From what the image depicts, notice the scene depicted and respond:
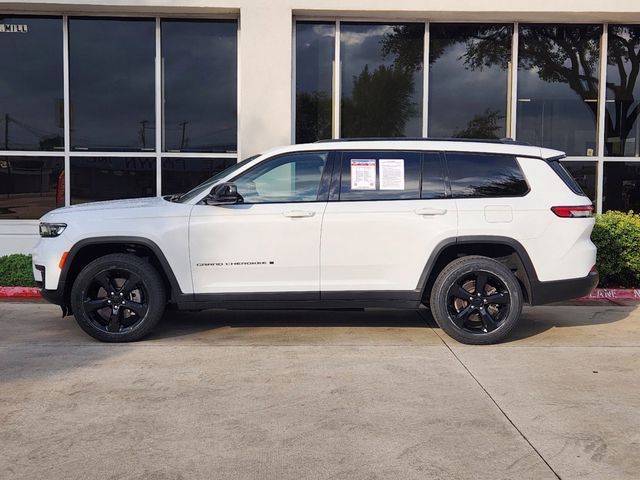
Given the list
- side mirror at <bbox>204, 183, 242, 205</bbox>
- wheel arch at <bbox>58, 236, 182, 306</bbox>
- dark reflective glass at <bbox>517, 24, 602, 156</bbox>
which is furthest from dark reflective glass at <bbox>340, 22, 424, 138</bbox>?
wheel arch at <bbox>58, 236, 182, 306</bbox>

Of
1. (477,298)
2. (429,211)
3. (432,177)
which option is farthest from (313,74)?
(477,298)

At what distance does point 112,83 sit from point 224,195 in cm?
549

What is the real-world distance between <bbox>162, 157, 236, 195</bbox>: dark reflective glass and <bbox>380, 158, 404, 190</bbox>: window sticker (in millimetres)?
4753

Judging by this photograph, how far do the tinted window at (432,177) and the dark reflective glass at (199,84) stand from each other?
4957mm

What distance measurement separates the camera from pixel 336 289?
6332mm

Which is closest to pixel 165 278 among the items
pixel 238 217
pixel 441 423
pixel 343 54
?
pixel 238 217

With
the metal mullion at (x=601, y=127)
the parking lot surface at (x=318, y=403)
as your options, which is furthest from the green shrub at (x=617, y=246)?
the metal mullion at (x=601, y=127)

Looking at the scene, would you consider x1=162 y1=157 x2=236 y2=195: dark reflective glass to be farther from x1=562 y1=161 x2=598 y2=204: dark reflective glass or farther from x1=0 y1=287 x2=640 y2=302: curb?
x1=562 y1=161 x2=598 y2=204: dark reflective glass

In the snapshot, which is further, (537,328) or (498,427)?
(537,328)

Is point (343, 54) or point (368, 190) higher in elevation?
point (343, 54)

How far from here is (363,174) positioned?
254 inches

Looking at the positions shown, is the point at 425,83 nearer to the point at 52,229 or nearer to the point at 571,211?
the point at 571,211

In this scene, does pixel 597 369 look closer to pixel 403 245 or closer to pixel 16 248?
pixel 403 245

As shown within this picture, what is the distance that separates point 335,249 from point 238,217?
37.8 inches
